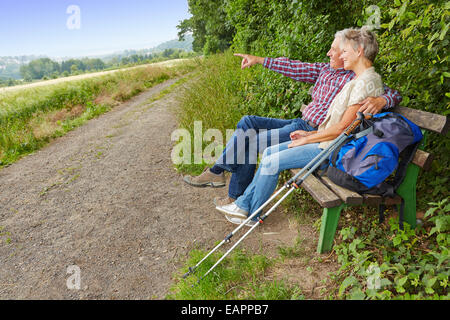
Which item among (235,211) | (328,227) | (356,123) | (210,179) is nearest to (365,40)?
(356,123)

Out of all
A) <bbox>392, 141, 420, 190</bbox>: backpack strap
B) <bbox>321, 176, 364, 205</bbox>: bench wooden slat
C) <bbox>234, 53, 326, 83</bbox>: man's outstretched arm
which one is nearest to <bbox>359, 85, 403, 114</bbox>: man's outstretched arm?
<bbox>392, 141, 420, 190</bbox>: backpack strap

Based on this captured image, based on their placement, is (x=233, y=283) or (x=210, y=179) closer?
(x=233, y=283)

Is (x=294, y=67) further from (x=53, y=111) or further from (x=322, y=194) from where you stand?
(x=53, y=111)

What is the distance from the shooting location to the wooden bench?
2201 millimetres

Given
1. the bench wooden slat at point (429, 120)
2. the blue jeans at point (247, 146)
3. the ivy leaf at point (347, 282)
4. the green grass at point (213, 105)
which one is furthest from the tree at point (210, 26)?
the ivy leaf at point (347, 282)

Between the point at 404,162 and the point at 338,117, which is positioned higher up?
the point at 338,117

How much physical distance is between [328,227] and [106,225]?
2.40 m

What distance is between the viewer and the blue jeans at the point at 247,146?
10.6 ft

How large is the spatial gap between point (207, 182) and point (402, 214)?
2.09 m

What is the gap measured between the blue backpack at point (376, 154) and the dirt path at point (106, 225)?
2.93 ft

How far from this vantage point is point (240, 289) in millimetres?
2279

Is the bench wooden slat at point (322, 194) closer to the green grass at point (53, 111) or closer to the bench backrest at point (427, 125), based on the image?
the bench backrest at point (427, 125)

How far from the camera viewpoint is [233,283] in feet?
7.60
